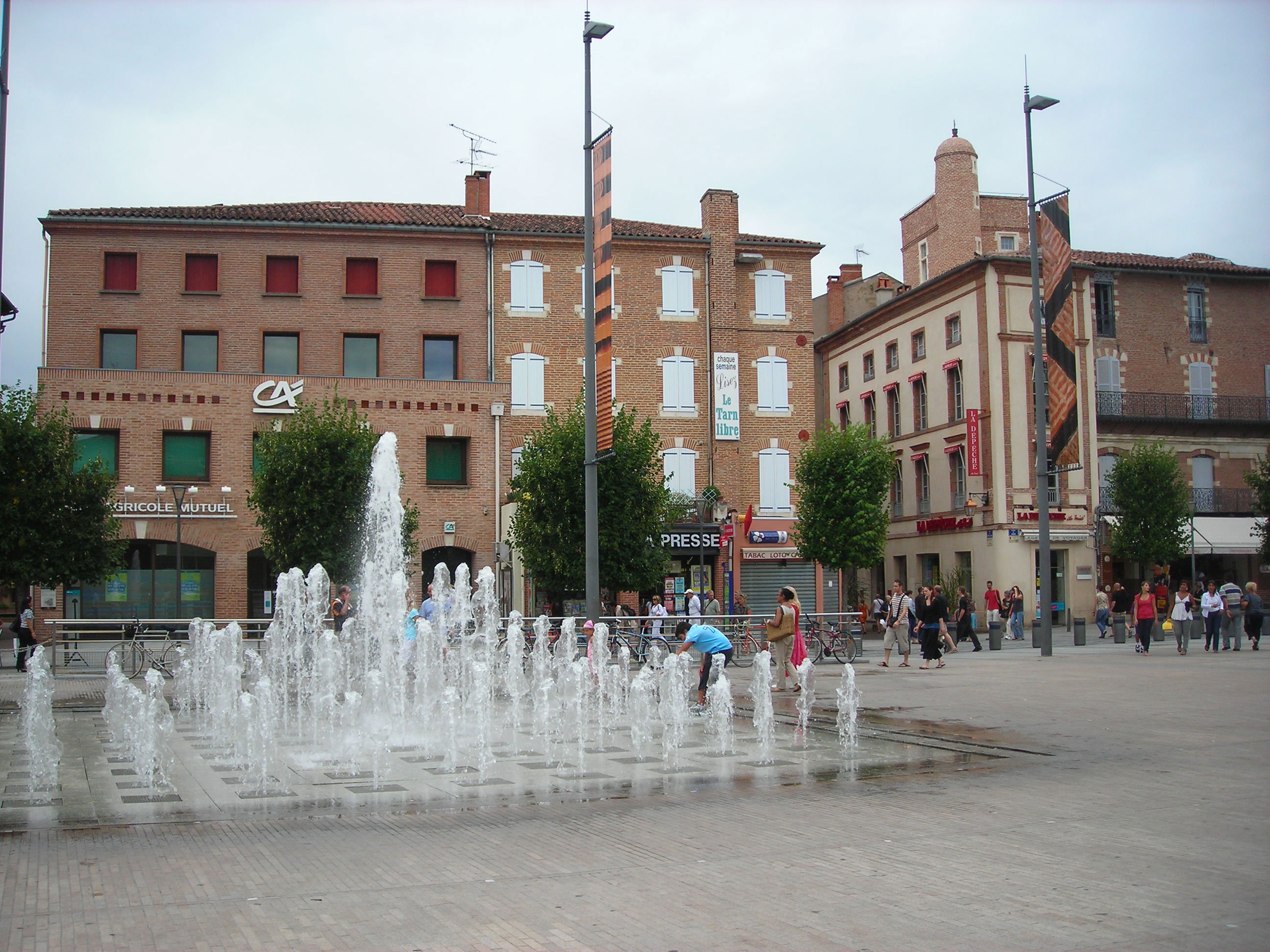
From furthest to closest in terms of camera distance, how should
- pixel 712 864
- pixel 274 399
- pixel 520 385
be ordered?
pixel 520 385
pixel 274 399
pixel 712 864

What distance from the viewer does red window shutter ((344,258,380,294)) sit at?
36.6m

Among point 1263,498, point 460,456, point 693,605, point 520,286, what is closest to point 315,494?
point 460,456

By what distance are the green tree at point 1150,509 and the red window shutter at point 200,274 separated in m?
32.2

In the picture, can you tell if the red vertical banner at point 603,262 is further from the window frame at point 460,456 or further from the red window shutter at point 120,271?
the red window shutter at point 120,271

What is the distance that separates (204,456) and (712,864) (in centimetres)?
3012

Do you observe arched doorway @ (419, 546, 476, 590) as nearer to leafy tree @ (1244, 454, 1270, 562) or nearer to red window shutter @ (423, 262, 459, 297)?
red window shutter @ (423, 262, 459, 297)

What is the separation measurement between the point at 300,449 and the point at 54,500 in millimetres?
5853

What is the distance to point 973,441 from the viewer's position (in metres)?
41.5

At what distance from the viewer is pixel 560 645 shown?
2184 centimetres

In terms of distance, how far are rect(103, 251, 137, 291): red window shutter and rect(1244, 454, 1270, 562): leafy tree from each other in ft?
128

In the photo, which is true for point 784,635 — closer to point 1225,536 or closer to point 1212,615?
point 1212,615

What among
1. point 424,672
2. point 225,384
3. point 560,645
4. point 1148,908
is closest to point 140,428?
point 225,384

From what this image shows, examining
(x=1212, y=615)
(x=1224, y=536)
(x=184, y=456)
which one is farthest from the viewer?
(x=1224, y=536)

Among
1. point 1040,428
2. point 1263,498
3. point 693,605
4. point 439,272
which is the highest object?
point 439,272
